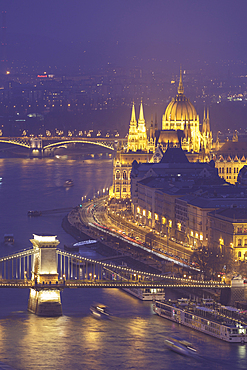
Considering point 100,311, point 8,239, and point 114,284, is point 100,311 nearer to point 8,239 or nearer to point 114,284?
point 114,284

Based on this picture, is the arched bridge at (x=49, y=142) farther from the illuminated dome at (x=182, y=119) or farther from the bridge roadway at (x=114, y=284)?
the bridge roadway at (x=114, y=284)

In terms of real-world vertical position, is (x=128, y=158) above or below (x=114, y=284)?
above

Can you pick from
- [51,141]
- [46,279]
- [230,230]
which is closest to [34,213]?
[230,230]

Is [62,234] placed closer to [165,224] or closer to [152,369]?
[165,224]

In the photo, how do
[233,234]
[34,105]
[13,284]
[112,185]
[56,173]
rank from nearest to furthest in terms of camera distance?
[13,284]
[233,234]
[112,185]
[56,173]
[34,105]

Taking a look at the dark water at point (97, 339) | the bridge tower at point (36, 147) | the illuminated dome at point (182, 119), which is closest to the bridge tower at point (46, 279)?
the dark water at point (97, 339)

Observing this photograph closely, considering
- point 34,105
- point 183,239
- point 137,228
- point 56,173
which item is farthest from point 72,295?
point 34,105
